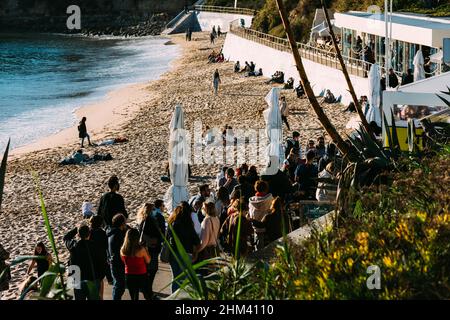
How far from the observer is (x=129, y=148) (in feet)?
85.8

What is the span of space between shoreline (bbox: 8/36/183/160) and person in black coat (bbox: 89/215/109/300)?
1964cm

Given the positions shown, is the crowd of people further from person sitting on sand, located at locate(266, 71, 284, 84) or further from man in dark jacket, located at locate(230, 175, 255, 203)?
person sitting on sand, located at locate(266, 71, 284, 84)

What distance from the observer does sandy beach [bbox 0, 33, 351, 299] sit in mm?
17719

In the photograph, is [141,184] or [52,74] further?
[52,74]

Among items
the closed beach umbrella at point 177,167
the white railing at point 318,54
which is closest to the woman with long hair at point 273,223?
the closed beach umbrella at point 177,167

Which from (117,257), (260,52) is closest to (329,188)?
(117,257)

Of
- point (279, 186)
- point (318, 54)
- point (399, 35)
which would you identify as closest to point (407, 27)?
point (399, 35)

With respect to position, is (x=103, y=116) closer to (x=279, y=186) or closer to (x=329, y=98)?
(x=329, y=98)

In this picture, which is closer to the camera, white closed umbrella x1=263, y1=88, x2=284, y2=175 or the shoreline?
white closed umbrella x1=263, y1=88, x2=284, y2=175

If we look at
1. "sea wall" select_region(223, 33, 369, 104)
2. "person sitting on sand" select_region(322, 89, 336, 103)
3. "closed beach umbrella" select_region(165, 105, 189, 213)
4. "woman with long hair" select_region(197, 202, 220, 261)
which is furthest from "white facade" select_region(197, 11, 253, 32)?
"woman with long hair" select_region(197, 202, 220, 261)

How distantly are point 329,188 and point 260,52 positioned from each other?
116ft

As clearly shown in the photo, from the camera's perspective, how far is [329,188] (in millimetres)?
9656

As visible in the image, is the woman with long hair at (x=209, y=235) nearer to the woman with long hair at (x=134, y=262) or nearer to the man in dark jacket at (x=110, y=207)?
the woman with long hair at (x=134, y=262)
